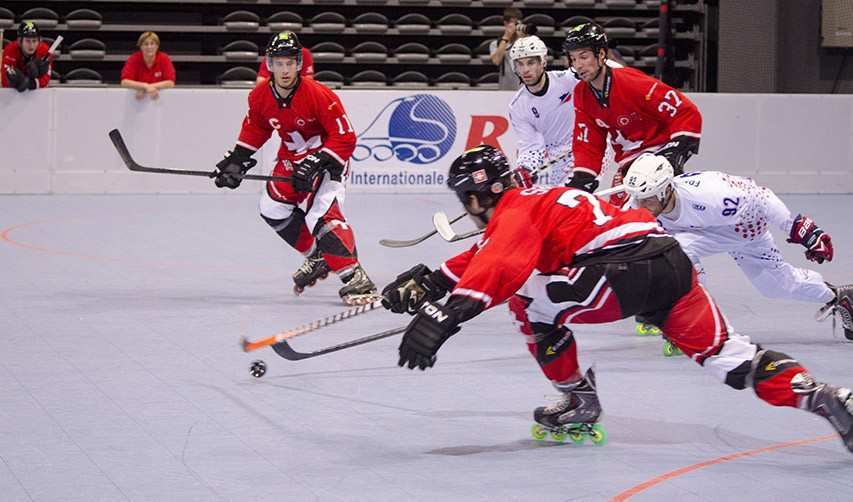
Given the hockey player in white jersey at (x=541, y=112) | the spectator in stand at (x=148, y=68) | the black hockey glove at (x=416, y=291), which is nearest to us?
the black hockey glove at (x=416, y=291)

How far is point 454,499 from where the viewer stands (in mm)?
3836

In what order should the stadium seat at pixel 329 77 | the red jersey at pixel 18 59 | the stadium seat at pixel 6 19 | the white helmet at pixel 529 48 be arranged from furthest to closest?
the stadium seat at pixel 329 77
the stadium seat at pixel 6 19
the red jersey at pixel 18 59
the white helmet at pixel 529 48

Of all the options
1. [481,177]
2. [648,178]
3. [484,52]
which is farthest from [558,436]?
[484,52]

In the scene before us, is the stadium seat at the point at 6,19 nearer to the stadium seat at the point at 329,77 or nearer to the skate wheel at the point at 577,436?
the stadium seat at the point at 329,77

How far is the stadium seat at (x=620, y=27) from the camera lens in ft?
53.1

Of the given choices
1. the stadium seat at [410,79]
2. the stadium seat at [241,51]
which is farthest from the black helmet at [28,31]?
the stadium seat at [410,79]

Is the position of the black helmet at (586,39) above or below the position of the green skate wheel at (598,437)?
above

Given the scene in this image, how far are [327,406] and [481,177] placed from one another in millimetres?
1375

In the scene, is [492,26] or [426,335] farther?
[492,26]

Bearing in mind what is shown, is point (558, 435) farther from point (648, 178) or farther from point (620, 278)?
point (648, 178)

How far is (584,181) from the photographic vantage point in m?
6.85

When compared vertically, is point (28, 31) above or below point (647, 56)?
above

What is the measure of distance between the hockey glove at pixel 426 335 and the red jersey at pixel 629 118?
314 centimetres

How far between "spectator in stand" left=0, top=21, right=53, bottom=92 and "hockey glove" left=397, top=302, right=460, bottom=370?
8.77 m
